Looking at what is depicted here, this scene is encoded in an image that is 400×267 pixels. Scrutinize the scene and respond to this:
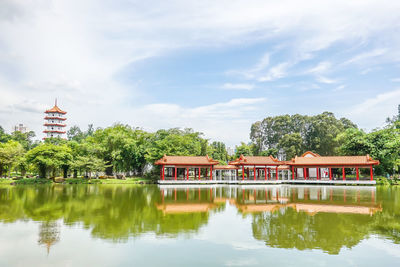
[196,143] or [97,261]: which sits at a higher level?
[196,143]

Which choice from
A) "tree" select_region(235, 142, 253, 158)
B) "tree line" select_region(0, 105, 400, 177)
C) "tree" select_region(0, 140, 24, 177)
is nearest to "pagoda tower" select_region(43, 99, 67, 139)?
"tree line" select_region(0, 105, 400, 177)

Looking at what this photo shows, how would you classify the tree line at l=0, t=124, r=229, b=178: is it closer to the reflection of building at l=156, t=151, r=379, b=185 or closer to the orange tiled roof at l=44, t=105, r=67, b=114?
the reflection of building at l=156, t=151, r=379, b=185

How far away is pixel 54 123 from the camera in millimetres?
66312

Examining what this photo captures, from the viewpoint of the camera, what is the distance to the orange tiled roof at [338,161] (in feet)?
105

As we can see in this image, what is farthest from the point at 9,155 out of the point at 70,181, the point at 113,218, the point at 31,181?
the point at 113,218

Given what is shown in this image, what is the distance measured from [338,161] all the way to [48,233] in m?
32.4

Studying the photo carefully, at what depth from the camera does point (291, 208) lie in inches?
591

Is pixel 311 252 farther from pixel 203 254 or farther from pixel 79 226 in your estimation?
pixel 79 226

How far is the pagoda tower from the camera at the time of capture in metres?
65.8

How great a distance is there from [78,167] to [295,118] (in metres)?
41.5

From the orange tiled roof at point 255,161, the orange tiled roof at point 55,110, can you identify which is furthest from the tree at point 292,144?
the orange tiled roof at point 55,110

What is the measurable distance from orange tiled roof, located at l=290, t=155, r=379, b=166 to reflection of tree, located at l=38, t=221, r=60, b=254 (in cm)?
3030

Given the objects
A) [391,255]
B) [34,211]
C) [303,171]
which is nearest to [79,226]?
[34,211]

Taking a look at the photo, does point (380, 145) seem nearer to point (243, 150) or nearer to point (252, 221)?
point (243, 150)
